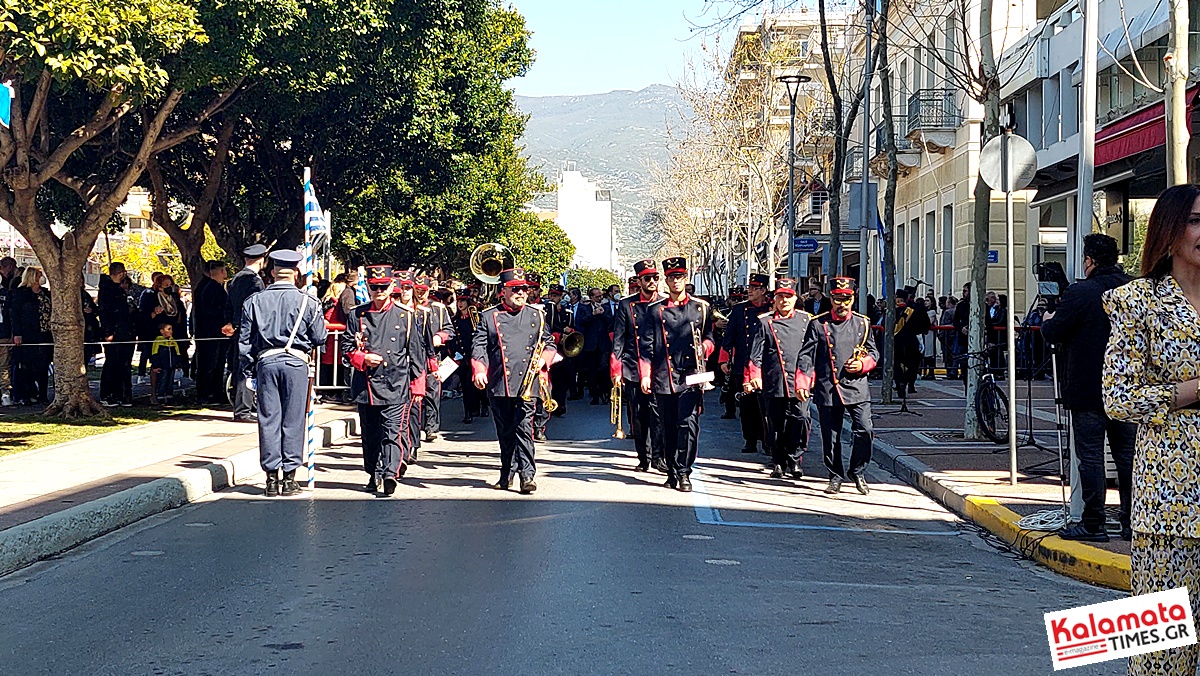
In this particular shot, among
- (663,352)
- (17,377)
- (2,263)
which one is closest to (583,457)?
(663,352)

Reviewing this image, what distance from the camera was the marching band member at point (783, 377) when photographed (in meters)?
12.7

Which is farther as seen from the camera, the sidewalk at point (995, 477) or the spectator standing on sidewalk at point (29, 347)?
the spectator standing on sidewalk at point (29, 347)

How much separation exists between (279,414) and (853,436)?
5.07m

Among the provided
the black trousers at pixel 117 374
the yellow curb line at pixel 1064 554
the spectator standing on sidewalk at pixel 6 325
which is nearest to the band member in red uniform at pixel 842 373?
the yellow curb line at pixel 1064 554

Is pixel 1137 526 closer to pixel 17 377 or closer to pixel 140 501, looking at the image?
pixel 140 501

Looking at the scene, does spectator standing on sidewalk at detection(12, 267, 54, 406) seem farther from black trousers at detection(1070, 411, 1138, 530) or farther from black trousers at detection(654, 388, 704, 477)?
black trousers at detection(1070, 411, 1138, 530)

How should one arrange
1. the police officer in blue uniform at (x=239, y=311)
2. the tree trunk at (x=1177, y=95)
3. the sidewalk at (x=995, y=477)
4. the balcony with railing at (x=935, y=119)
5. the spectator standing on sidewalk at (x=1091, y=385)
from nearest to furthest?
the sidewalk at (x=995, y=477), the spectator standing on sidewalk at (x=1091, y=385), the tree trunk at (x=1177, y=95), the police officer in blue uniform at (x=239, y=311), the balcony with railing at (x=935, y=119)

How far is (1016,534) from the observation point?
9469 millimetres

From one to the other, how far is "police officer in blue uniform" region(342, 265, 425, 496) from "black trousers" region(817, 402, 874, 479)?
3790 mm

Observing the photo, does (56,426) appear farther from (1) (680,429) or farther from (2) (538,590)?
(2) (538,590)

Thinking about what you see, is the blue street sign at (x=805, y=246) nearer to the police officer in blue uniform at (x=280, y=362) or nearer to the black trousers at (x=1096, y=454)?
the police officer in blue uniform at (x=280, y=362)

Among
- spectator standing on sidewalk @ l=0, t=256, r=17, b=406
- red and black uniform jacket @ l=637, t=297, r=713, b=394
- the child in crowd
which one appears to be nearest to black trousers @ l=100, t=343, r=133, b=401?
the child in crowd

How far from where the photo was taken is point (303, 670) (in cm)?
577

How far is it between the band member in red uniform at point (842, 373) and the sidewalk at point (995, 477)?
82 centimetres
